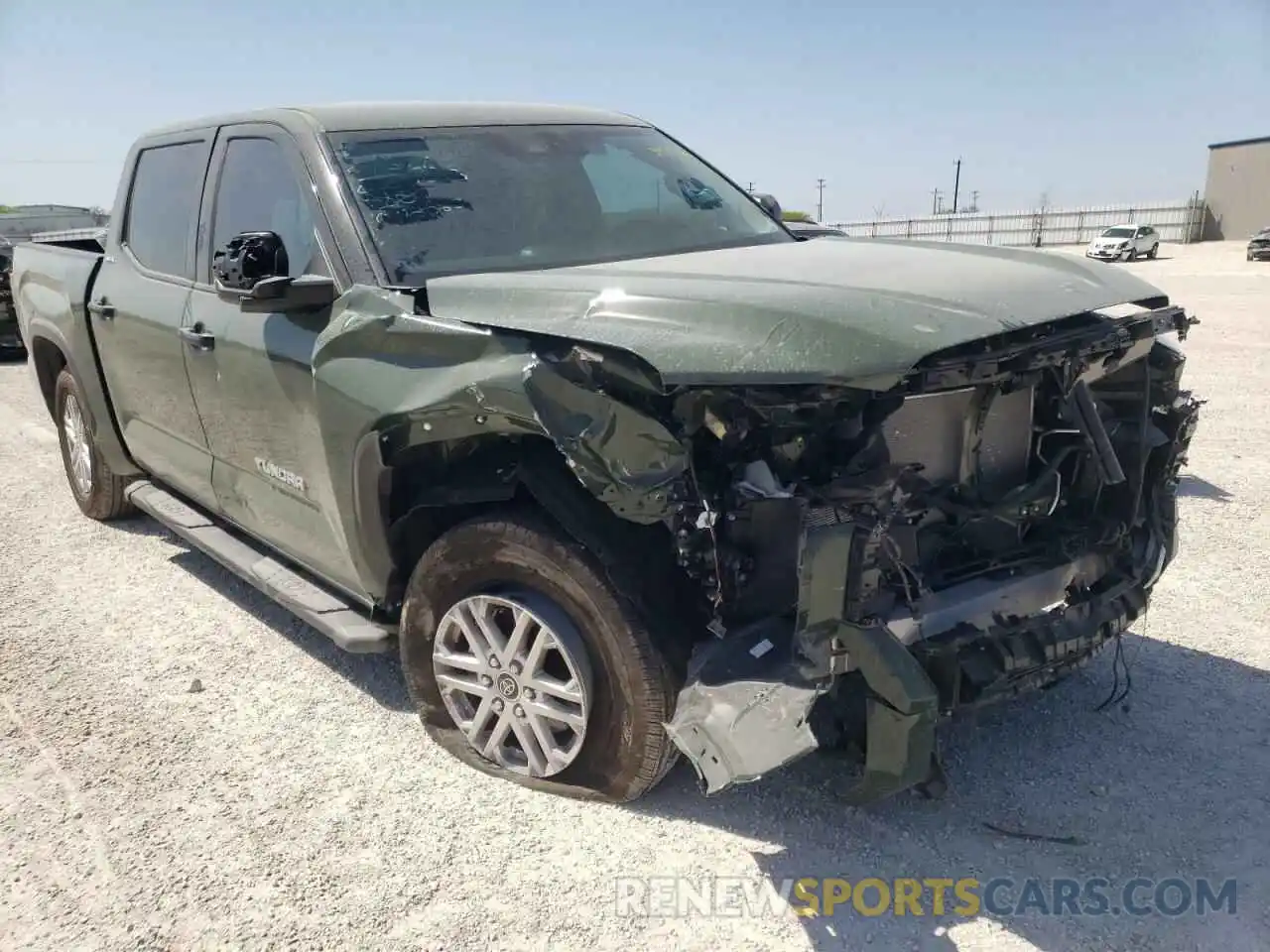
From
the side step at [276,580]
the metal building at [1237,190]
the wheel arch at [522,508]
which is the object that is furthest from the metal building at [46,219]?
the metal building at [1237,190]

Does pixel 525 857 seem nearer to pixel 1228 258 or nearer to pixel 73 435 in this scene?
pixel 73 435

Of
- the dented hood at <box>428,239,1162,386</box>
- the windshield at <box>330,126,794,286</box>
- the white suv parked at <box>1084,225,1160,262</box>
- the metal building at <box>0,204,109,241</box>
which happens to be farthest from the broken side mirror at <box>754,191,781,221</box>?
the white suv parked at <box>1084,225,1160,262</box>

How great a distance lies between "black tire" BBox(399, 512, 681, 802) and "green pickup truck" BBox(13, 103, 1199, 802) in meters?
0.01

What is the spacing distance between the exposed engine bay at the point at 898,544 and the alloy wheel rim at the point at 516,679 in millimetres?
402

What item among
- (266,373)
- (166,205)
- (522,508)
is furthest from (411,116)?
(522,508)

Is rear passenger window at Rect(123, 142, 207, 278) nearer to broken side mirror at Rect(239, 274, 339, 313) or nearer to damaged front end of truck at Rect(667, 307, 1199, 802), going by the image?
broken side mirror at Rect(239, 274, 339, 313)

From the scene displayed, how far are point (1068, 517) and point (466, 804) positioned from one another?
2.12 metres

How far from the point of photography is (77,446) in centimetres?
587

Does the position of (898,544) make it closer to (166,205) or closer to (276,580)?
(276,580)

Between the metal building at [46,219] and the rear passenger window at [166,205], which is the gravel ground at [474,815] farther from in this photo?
the metal building at [46,219]

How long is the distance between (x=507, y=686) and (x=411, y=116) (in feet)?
7.00

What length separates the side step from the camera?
3338mm

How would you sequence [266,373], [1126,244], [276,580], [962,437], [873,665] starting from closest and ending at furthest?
[873,665] → [962,437] → [266,373] → [276,580] → [1126,244]

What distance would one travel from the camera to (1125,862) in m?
2.71
